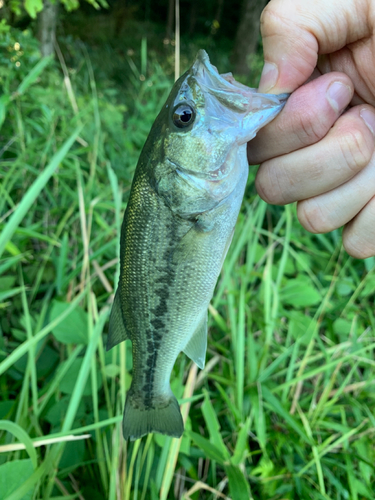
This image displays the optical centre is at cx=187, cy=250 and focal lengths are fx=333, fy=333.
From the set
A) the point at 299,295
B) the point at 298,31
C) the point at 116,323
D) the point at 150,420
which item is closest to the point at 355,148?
the point at 298,31

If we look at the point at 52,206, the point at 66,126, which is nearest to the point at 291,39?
the point at 66,126

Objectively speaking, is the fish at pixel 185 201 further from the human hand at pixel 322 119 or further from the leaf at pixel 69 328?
the leaf at pixel 69 328

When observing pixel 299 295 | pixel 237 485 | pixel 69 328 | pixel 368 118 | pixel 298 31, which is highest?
pixel 298 31

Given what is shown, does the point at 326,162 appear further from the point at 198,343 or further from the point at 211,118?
the point at 198,343

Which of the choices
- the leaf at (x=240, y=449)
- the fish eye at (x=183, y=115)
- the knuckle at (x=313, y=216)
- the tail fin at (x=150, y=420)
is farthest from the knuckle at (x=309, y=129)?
the leaf at (x=240, y=449)

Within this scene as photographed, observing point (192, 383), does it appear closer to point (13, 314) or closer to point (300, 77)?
point (13, 314)
